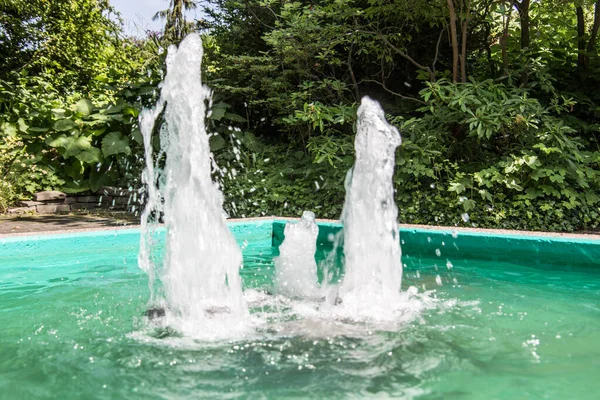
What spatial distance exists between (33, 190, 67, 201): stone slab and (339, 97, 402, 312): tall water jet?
209 inches

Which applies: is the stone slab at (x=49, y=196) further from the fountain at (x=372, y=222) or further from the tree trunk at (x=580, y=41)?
the tree trunk at (x=580, y=41)

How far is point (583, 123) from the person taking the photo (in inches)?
266

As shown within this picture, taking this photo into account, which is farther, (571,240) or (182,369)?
(571,240)

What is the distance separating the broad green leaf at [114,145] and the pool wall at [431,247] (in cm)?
258

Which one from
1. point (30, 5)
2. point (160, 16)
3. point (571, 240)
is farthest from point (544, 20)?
point (30, 5)

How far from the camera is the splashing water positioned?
3.50m

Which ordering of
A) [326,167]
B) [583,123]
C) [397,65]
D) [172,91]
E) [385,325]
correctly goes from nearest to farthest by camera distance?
[385,325] → [172,91] → [583,123] → [326,167] → [397,65]

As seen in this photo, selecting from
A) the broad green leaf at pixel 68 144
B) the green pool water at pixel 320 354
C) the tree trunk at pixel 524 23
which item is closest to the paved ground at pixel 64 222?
the broad green leaf at pixel 68 144

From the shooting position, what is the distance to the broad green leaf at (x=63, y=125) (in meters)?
7.64

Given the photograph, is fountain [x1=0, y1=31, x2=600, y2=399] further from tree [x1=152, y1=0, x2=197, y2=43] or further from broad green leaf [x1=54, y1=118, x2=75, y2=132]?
tree [x1=152, y1=0, x2=197, y2=43]

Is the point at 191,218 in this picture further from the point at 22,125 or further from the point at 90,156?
the point at 22,125

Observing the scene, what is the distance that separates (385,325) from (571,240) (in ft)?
8.09

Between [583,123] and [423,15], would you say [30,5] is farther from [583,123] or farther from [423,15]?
[583,123]

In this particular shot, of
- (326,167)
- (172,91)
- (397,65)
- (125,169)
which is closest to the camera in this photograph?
(172,91)
